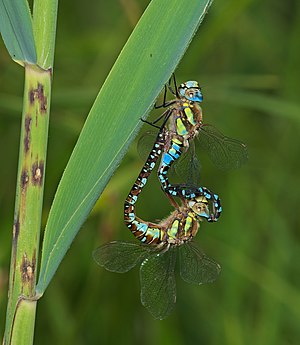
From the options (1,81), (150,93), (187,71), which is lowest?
(150,93)

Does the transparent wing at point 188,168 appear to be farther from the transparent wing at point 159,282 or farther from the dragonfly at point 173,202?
the transparent wing at point 159,282

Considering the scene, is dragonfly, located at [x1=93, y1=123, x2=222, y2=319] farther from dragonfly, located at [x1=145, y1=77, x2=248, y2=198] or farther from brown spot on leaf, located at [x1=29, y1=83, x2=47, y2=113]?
brown spot on leaf, located at [x1=29, y1=83, x2=47, y2=113]

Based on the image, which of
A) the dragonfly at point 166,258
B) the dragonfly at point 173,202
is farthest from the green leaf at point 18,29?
the dragonfly at point 166,258

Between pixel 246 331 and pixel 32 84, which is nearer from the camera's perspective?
pixel 32 84

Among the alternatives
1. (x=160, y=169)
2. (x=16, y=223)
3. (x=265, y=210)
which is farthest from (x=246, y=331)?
(x=16, y=223)

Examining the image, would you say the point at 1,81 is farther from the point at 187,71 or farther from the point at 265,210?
the point at 265,210

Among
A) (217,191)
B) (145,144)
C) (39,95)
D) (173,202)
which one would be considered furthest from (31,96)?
(217,191)

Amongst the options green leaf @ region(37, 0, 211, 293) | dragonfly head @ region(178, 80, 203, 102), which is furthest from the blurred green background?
green leaf @ region(37, 0, 211, 293)
